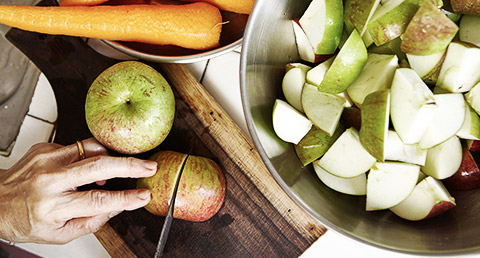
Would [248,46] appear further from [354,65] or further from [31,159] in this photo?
[31,159]

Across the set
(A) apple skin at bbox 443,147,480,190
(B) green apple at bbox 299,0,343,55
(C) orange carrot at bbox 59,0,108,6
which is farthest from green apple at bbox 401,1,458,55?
(C) orange carrot at bbox 59,0,108,6

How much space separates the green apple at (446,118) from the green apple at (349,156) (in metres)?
0.12

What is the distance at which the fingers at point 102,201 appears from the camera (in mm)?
916

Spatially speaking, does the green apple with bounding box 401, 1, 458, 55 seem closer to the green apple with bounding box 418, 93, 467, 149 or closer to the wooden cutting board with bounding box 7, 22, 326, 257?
the green apple with bounding box 418, 93, 467, 149

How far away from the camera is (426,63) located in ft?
2.47

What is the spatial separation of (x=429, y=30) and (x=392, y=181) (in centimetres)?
29

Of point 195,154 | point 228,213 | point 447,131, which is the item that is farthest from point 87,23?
point 447,131

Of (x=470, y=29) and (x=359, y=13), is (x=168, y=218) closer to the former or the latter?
(x=359, y=13)

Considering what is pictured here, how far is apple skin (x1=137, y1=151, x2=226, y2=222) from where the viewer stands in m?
0.93

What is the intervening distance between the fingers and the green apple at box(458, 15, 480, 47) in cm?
77

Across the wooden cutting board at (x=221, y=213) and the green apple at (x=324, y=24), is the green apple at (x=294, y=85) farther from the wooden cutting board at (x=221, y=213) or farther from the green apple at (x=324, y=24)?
the wooden cutting board at (x=221, y=213)

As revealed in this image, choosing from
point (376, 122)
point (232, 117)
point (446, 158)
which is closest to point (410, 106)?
point (376, 122)

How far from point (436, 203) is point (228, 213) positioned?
50 centimetres

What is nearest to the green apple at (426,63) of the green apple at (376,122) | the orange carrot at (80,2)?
the green apple at (376,122)
